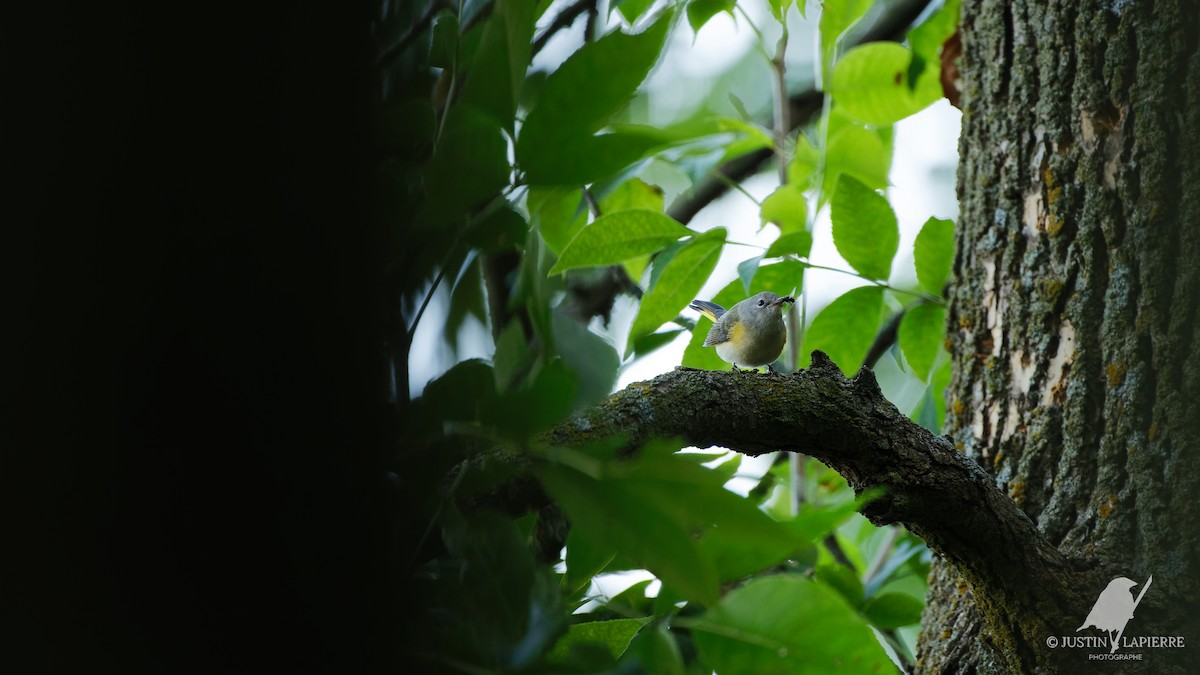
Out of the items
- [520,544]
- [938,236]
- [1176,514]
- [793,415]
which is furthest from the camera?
[938,236]

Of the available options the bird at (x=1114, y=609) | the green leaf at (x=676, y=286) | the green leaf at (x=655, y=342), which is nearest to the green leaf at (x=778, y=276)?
the green leaf at (x=676, y=286)

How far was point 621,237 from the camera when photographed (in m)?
1.08

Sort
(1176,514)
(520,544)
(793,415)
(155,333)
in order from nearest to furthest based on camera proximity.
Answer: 1. (155,333)
2. (520,544)
3. (793,415)
4. (1176,514)

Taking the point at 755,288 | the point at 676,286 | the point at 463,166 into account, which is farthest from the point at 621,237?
the point at 463,166

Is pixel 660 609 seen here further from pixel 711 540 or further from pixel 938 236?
pixel 938 236

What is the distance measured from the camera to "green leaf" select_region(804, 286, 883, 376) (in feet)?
4.25

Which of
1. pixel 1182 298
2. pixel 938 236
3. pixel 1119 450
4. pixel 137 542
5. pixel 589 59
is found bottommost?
pixel 137 542

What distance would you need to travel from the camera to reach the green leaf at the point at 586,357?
1.17 feet

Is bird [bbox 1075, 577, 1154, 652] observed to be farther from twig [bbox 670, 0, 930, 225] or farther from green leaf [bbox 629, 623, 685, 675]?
twig [bbox 670, 0, 930, 225]

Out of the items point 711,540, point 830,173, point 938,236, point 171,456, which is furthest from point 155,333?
point 830,173

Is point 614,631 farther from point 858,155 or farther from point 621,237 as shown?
point 858,155

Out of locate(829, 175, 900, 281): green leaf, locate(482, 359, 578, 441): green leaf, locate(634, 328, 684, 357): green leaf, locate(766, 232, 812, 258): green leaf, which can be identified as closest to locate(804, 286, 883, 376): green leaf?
locate(829, 175, 900, 281): green leaf

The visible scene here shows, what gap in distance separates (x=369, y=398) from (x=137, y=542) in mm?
66

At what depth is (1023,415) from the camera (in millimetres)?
1176
